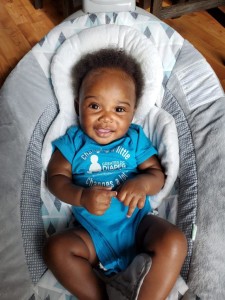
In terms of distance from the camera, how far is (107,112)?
1.10 m

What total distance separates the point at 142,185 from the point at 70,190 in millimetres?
210

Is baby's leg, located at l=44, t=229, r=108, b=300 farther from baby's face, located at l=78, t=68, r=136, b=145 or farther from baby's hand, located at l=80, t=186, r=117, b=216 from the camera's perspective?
baby's face, located at l=78, t=68, r=136, b=145

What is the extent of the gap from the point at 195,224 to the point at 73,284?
1.24ft

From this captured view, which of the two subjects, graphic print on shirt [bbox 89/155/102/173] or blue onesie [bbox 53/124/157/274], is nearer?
blue onesie [bbox 53/124/157/274]

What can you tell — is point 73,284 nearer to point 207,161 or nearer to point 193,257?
point 193,257

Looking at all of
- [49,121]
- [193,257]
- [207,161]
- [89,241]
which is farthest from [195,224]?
[49,121]

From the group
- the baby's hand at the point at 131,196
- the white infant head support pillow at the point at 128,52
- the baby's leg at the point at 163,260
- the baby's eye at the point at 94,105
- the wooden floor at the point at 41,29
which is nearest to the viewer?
the baby's leg at the point at 163,260

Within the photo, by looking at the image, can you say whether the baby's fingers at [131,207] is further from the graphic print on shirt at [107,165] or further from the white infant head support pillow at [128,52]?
the white infant head support pillow at [128,52]

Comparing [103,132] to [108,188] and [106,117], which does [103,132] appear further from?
[108,188]

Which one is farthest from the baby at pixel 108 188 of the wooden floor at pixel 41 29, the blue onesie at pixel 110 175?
the wooden floor at pixel 41 29

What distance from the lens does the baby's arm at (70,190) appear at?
96 centimetres

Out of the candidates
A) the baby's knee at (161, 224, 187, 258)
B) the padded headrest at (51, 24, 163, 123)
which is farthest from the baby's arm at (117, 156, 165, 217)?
the padded headrest at (51, 24, 163, 123)

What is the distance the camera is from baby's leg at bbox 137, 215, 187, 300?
2.91 ft

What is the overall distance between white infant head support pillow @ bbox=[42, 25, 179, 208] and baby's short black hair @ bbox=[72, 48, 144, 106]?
1.3 inches
